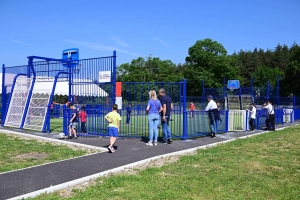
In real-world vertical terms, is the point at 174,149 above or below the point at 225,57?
below

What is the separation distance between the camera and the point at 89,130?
12.6 meters

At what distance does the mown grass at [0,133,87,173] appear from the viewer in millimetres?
7730

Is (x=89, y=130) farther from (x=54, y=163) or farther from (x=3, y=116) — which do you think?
(x=3, y=116)

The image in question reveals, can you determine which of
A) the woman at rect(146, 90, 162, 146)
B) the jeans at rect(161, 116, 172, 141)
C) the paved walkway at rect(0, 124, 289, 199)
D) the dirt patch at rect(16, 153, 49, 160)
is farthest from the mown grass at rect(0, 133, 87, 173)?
the jeans at rect(161, 116, 172, 141)

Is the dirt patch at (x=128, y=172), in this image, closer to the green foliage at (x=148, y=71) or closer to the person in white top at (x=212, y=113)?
the person in white top at (x=212, y=113)

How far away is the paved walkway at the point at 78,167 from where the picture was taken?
5779mm

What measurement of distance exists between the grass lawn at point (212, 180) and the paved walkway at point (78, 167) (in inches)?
24.0

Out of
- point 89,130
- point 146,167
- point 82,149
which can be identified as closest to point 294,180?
point 146,167

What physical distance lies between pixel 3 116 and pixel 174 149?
1105 cm

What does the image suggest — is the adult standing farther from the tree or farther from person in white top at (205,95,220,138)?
the tree

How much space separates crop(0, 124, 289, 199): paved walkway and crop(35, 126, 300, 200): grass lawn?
0.61 metres

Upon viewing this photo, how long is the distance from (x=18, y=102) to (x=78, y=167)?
9825mm

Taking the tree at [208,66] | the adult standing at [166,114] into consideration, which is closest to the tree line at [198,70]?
the tree at [208,66]

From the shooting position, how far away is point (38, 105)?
14.2 metres
